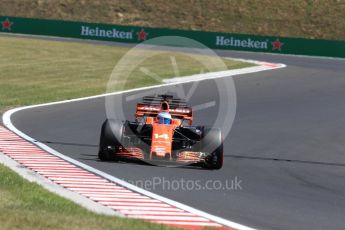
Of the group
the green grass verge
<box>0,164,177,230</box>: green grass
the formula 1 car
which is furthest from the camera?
the formula 1 car

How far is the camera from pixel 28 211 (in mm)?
10336

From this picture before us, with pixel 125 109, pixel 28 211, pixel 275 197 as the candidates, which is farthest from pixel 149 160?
pixel 125 109

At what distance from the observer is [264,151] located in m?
19.8

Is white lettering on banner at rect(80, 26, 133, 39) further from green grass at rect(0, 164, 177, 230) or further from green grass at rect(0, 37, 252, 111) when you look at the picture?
green grass at rect(0, 164, 177, 230)

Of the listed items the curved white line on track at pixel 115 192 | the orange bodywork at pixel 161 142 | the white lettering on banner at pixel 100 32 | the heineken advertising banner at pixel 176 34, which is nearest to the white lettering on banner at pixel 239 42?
the heineken advertising banner at pixel 176 34

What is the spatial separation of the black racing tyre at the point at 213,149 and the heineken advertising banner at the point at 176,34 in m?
38.9

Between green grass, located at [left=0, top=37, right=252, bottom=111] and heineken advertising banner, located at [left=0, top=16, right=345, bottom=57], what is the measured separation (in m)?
5.22

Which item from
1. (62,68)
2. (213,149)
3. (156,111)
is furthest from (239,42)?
(213,149)

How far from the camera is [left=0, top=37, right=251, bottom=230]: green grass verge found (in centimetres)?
1002

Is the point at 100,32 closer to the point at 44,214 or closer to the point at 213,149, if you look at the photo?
the point at 213,149

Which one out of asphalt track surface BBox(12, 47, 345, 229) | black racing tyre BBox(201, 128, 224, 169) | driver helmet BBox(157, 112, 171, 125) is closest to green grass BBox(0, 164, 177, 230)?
asphalt track surface BBox(12, 47, 345, 229)

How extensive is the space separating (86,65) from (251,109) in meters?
16.1

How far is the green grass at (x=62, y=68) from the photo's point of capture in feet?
103

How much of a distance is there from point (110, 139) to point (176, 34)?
142 ft
